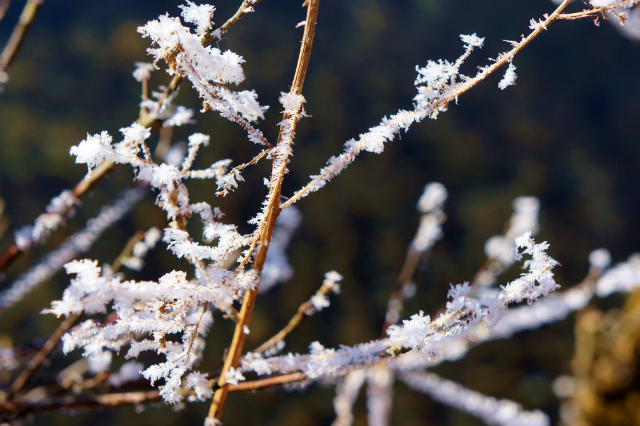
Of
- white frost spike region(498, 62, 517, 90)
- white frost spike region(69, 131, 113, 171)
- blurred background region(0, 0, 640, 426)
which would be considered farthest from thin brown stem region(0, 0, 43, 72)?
blurred background region(0, 0, 640, 426)

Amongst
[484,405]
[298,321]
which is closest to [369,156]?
[484,405]

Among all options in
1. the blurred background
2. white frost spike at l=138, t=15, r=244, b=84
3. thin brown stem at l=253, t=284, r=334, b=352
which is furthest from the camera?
the blurred background

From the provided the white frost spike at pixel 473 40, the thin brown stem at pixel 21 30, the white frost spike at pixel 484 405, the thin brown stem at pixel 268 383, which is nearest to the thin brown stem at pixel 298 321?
the thin brown stem at pixel 268 383

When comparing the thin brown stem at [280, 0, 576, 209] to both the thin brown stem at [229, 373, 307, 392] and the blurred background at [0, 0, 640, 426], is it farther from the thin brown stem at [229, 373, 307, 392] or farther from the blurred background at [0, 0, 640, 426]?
the blurred background at [0, 0, 640, 426]

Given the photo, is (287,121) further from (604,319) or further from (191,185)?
(604,319)

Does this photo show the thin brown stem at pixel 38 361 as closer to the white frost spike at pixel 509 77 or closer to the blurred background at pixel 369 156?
the white frost spike at pixel 509 77
